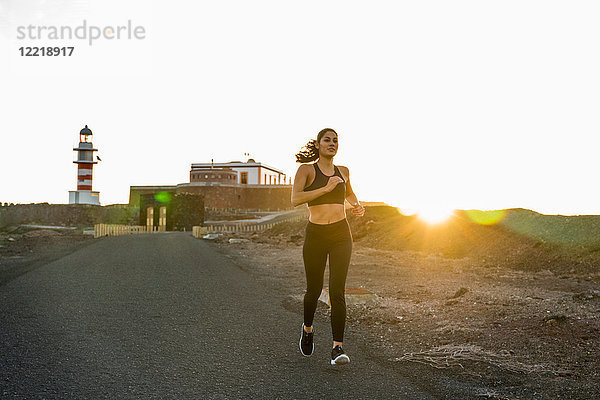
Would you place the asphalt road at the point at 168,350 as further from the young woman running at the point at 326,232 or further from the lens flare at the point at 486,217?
the lens flare at the point at 486,217

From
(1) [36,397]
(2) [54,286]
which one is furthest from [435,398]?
(2) [54,286]

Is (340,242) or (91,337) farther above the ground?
(340,242)

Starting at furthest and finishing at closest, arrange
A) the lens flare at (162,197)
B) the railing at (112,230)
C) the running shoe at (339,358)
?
the lens flare at (162,197)
the railing at (112,230)
the running shoe at (339,358)

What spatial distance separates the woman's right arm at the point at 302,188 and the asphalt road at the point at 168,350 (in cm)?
146

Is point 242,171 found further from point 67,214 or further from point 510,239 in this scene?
point 510,239

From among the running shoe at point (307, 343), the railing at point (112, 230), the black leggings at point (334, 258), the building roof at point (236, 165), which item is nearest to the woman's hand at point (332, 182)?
the black leggings at point (334, 258)

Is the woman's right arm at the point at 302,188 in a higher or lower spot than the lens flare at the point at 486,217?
higher

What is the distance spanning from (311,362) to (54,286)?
6464 millimetres

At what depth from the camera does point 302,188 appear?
159 inches

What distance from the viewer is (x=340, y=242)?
13.1ft

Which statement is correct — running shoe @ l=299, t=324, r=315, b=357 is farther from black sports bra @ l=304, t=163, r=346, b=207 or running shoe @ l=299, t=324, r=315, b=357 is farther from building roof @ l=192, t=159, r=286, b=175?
building roof @ l=192, t=159, r=286, b=175

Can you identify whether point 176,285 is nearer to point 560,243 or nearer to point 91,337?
point 91,337

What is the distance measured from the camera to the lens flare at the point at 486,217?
17859 mm

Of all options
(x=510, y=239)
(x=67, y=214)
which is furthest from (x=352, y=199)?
(x=67, y=214)
